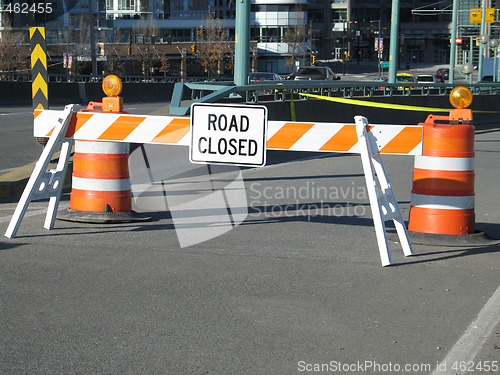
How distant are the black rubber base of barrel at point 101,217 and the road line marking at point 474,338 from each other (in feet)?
13.5

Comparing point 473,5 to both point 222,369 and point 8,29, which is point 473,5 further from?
point 222,369

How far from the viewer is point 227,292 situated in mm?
5938

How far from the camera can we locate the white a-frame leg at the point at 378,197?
6.90m

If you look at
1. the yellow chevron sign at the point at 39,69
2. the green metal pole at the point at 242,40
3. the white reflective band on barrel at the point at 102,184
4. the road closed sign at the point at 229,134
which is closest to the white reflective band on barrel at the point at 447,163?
the road closed sign at the point at 229,134

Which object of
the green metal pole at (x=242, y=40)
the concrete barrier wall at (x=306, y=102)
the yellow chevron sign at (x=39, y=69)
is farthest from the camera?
the concrete barrier wall at (x=306, y=102)

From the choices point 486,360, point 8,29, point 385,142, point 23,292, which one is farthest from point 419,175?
point 8,29

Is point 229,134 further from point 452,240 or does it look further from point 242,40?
point 242,40

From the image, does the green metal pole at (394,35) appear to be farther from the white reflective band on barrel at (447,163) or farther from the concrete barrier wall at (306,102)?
the white reflective band on barrel at (447,163)

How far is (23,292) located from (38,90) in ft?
25.2

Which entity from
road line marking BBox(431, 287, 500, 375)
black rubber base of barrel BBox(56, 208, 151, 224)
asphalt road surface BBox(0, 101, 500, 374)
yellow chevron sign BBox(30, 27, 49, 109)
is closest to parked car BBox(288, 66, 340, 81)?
yellow chevron sign BBox(30, 27, 49, 109)

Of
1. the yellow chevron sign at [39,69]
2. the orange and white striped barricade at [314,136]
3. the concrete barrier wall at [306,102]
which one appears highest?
the yellow chevron sign at [39,69]

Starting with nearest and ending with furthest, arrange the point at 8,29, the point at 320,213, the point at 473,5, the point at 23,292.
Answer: the point at 23,292
the point at 320,213
the point at 8,29
the point at 473,5

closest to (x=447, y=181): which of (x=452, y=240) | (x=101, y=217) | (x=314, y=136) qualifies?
(x=452, y=240)

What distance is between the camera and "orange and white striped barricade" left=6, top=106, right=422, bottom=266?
23.5 feet
